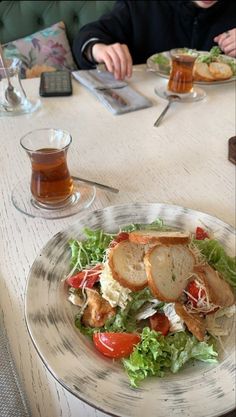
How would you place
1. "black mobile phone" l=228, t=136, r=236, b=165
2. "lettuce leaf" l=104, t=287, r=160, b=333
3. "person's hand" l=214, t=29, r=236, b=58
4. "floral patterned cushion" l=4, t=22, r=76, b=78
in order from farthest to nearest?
"floral patterned cushion" l=4, t=22, r=76, b=78 < "person's hand" l=214, t=29, r=236, b=58 < "black mobile phone" l=228, t=136, r=236, b=165 < "lettuce leaf" l=104, t=287, r=160, b=333

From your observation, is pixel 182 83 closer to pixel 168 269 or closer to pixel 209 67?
pixel 209 67

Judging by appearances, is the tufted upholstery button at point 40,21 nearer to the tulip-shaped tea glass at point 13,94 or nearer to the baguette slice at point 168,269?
the tulip-shaped tea glass at point 13,94

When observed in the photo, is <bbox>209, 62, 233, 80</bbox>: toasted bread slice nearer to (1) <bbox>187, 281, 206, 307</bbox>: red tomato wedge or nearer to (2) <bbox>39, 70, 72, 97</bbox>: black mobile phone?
(2) <bbox>39, 70, 72, 97</bbox>: black mobile phone

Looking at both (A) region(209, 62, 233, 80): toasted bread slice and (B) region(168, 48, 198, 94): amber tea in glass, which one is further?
(A) region(209, 62, 233, 80): toasted bread slice

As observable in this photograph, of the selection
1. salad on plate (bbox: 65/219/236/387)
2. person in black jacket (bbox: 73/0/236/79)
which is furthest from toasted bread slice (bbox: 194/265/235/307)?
person in black jacket (bbox: 73/0/236/79)

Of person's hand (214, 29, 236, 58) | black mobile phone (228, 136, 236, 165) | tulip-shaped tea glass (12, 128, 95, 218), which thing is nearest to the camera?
tulip-shaped tea glass (12, 128, 95, 218)

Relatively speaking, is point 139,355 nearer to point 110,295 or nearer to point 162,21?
point 110,295

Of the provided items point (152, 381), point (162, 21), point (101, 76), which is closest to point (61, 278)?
point (152, 381)
